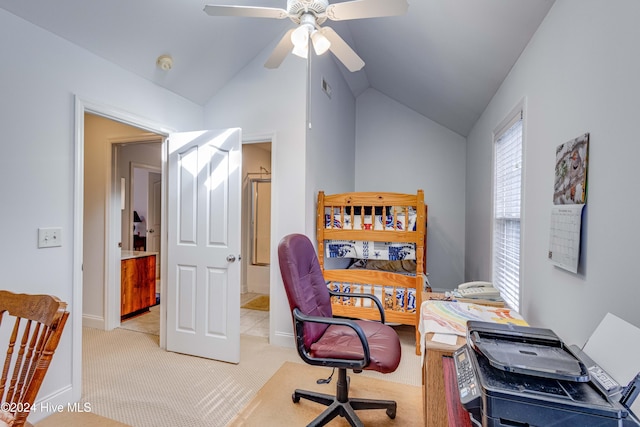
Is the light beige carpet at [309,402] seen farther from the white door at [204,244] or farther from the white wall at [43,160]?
the white wall at [43,160]

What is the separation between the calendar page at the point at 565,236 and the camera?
48.3 inches

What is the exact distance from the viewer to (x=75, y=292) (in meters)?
2.06

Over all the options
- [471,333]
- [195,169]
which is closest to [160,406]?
[195,169]

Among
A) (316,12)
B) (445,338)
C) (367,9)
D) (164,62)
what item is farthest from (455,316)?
(164,62)

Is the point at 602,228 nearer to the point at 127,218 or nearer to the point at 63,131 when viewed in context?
the point at 63,131

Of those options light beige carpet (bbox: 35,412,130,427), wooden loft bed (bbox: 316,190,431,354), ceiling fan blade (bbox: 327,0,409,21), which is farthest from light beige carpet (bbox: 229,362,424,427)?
ceiling fan blade (bbox: 327,0,409,21)

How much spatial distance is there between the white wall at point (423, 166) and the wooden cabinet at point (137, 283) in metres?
3.19

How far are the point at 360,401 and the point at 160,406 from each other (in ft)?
4.33

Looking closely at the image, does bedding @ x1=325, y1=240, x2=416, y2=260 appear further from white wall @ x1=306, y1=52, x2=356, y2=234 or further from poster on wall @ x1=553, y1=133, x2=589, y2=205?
poster on wall @ x1=553, y1=133, x2=589, y2=205

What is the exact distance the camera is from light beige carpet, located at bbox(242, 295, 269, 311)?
401 centimetres

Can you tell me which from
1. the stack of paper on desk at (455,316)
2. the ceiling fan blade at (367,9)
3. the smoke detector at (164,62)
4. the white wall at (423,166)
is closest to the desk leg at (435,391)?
the stack of paper on desk at (455,316)

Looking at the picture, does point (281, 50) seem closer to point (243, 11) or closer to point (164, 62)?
point (243, 11)

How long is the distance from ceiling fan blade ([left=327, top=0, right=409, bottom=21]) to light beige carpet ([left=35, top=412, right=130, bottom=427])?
8.80 feet

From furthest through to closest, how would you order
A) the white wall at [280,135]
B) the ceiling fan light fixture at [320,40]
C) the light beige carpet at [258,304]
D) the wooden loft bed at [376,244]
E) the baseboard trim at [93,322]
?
1. the light beige carpet at [258,304]
2. the baseboard trim at [93,322]
3. the white wall at [280,135]
4. the wooden loft bed at [376,244]
5. the ceiling fan light fixture at [320,40]
